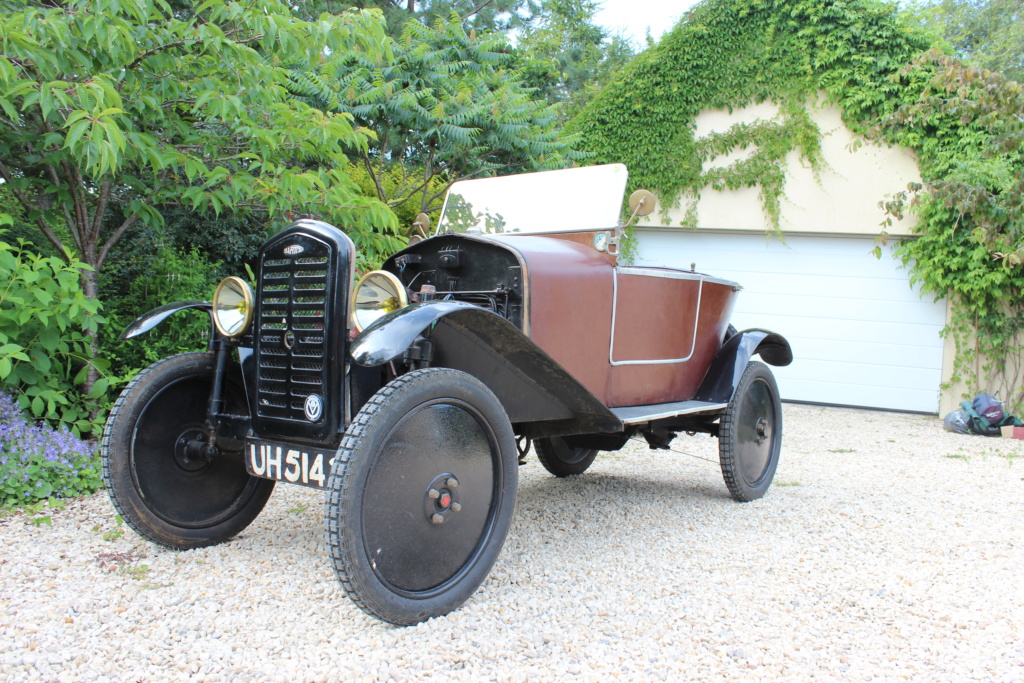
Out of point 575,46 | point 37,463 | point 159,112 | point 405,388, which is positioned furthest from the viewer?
point 575,46

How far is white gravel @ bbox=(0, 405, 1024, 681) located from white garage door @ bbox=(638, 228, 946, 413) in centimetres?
449

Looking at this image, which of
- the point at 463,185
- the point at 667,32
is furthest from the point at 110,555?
the point at 667,32

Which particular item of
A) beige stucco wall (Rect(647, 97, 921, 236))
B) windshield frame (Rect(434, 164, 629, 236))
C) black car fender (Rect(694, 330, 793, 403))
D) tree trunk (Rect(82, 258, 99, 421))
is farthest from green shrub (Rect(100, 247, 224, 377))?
beige stucco wall (Rect(647, 97, 921, 236))

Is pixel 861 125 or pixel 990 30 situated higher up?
pixel 990 30

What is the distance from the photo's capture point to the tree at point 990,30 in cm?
1958

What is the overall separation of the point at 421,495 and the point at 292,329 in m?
0.78

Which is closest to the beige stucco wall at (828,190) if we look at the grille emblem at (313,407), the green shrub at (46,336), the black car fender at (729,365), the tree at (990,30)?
the black car fender at (729,365)

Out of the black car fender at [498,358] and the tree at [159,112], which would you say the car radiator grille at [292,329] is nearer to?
the black car fender at [498,358]

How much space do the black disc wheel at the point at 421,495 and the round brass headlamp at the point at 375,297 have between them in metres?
0.37

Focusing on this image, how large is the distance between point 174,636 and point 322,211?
111 inches

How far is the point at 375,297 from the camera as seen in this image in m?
2.59

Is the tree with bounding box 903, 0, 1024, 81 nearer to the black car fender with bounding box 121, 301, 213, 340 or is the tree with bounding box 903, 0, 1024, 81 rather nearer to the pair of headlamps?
the pair of headlamps

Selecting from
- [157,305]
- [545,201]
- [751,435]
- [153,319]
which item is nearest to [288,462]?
[153,319]

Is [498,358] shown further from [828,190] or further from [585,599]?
[828,190]
